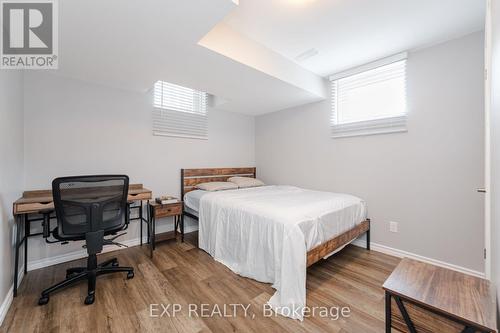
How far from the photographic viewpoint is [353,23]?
2.04m

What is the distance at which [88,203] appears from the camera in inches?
71.9

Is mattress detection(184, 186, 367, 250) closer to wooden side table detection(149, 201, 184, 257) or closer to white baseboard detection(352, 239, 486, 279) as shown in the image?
wooden side table detection(149, 201, 184, 257)

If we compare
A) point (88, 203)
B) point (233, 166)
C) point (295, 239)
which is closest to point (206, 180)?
point (233, 166)

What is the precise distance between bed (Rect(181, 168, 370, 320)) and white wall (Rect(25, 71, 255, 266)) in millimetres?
920

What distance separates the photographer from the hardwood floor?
1.50 m

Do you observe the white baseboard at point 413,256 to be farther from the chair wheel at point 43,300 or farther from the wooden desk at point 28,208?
the chair wheel at point 43,300

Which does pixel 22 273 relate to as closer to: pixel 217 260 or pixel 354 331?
pixel 217 260

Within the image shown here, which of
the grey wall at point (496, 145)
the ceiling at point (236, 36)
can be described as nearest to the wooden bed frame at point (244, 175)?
the grey wall at point (496, 145)

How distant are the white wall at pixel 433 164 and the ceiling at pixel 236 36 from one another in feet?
1.15

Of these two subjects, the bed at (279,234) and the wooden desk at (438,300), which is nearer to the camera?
the wooden desk at (438,300)

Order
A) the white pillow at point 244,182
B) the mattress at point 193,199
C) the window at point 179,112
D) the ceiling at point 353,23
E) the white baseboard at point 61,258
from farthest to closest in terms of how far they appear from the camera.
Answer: the white pillow at point 244,182 → the window at point 179,112 → the mattress at point 193,199 → the white baseboard at point 61,258 → the ceiling at point 353,23

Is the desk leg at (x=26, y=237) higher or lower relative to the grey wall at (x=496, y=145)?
lower

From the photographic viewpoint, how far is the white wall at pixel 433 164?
2133 millimetres

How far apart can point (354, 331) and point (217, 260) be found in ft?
5.00
